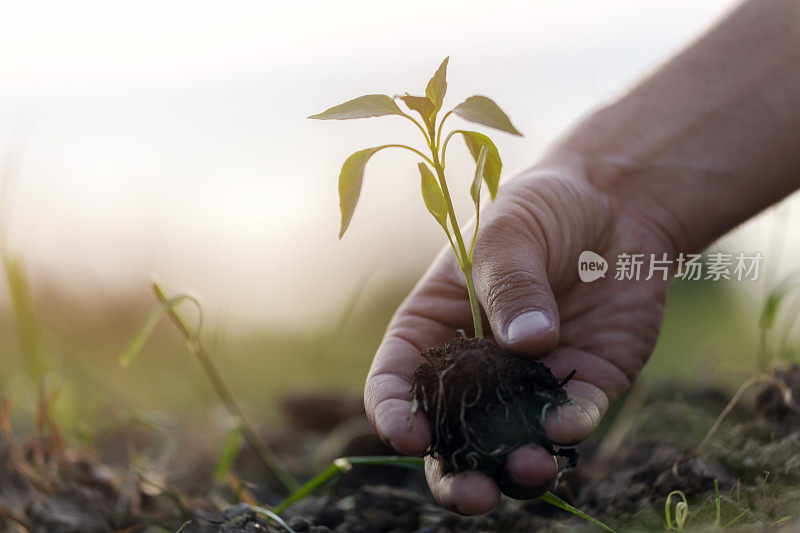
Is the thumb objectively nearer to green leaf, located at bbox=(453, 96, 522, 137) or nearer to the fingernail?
the fingernail

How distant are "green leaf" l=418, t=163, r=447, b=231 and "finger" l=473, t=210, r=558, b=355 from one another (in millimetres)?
166

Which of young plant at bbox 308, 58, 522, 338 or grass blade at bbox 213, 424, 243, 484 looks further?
grass blade at bbox 213, 424, 243, 484

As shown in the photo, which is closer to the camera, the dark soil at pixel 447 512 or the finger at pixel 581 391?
→ the finger at pixel 581 391

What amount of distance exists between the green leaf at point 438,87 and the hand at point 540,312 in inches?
13.5

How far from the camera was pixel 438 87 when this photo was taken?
3.76ft

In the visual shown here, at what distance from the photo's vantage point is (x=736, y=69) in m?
1.89

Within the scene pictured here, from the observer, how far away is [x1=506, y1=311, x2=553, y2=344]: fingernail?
114 centimetres

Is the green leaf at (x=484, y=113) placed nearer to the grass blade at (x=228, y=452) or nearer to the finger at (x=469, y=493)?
the finger at (x=469, y=493)

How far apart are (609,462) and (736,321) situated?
3.78 meters

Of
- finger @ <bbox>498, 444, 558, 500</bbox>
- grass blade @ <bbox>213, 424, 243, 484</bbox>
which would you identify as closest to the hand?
finger @ <bbox>498, 444, 558, 500</bbox>

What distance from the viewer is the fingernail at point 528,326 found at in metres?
1.14

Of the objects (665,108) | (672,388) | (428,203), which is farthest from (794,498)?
(672,388)

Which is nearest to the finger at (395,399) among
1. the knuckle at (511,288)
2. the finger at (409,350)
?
the finger at (409,350)

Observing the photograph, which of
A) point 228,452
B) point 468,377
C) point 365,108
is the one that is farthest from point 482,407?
point 228,452
